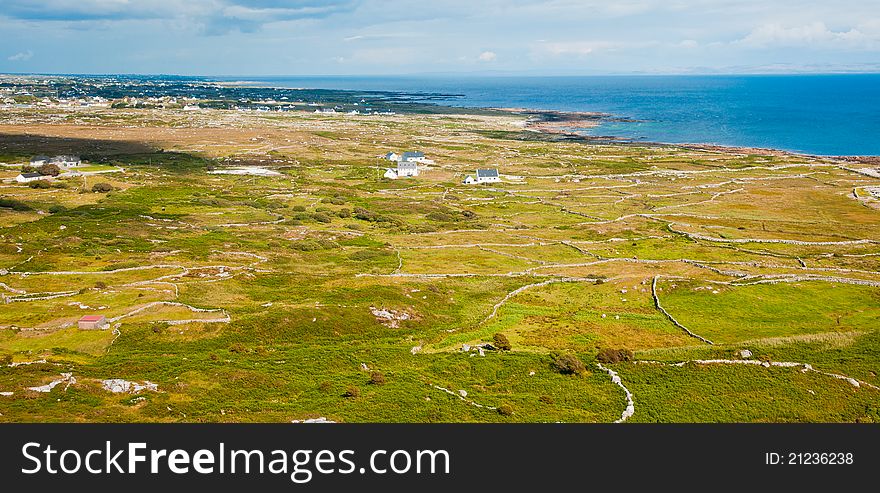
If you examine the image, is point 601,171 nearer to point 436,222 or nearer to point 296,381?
point 436,222

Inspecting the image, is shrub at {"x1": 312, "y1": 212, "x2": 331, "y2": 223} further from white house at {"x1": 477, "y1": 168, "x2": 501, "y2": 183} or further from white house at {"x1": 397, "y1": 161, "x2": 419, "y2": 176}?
white house at {"x1": 477, "y1": 168, "x2": 501, "y2": 183}

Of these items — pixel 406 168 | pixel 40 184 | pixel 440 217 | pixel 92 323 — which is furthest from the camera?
pixel 406 168

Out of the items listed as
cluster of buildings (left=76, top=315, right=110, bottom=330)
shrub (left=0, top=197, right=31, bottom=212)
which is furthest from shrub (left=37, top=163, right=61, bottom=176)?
cluster of buildings (left=76, top=315, right=110, bottom=330)

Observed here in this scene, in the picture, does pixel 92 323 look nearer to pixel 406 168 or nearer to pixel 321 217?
pixel 321 217

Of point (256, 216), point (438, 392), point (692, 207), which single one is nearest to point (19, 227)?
point (256, 216)

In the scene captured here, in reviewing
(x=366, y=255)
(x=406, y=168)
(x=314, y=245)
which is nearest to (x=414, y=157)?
(x=406, y=168)

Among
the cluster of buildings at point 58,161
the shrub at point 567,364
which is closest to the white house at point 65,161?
the cluster of buildings at point 58,161
